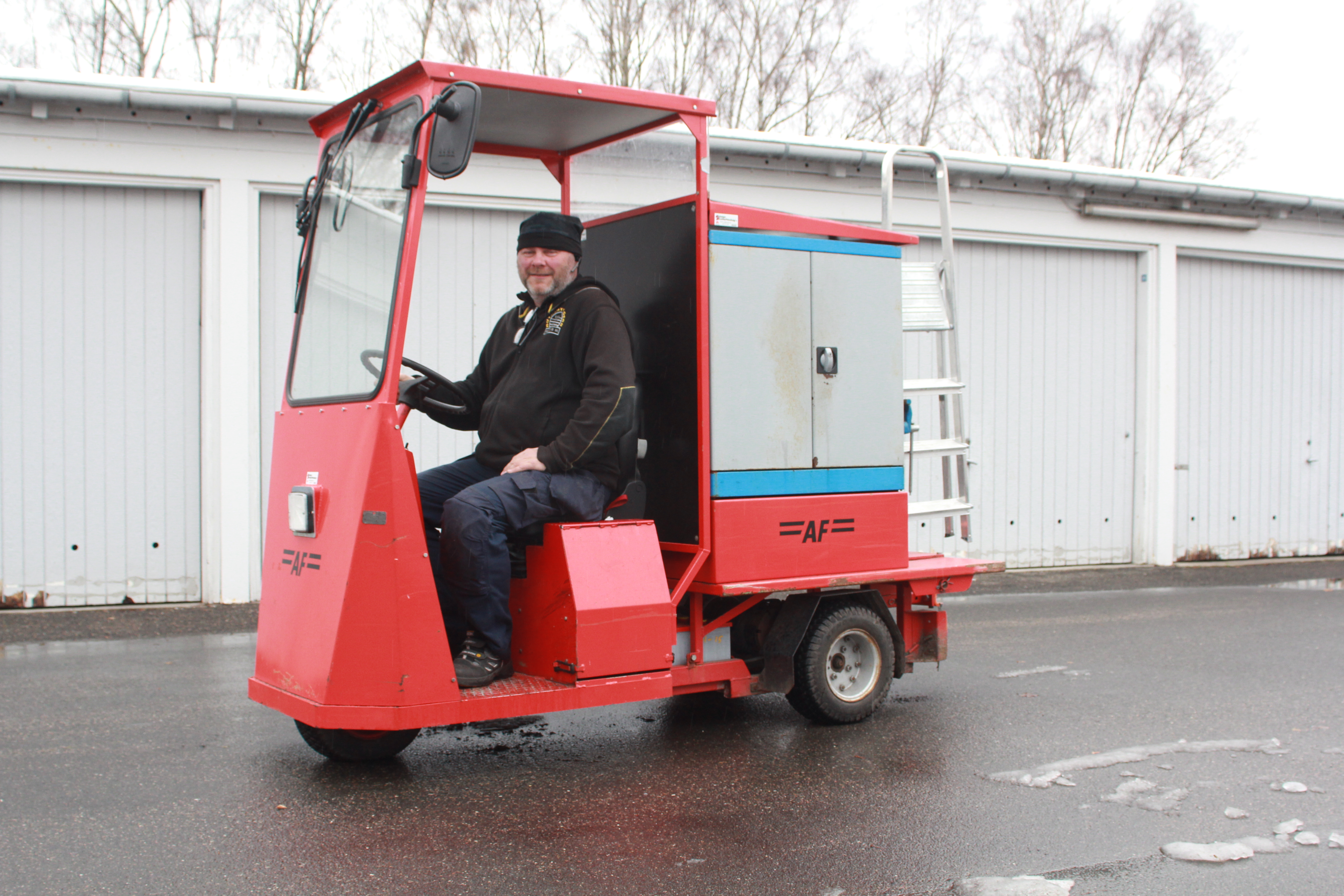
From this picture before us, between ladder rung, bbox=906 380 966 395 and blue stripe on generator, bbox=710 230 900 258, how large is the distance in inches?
25.4

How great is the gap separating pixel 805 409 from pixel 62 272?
592cm

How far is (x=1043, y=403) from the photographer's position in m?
11.2

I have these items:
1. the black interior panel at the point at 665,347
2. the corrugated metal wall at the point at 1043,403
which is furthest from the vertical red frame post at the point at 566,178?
the corrugated metal wall at the point at 1043,403

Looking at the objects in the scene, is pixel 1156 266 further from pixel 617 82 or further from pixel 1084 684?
pixel 617 82

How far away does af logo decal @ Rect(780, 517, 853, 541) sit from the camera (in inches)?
194

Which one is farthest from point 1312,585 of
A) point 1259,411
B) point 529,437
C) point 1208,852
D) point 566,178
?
point 529,437

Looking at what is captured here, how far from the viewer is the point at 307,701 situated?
3969 mm

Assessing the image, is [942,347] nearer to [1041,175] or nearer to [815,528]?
[815,528]

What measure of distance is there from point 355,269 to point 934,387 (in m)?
2.80

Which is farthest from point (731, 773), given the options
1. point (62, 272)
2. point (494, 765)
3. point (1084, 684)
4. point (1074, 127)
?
point (1074, 127)

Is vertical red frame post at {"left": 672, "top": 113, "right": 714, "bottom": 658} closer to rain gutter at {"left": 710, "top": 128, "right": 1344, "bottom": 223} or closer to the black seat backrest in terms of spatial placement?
the black seat backrest

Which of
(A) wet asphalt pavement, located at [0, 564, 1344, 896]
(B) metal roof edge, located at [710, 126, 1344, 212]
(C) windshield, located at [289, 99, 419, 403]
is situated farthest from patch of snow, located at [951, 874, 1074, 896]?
(B) metal roof edge, located at [710, 126, 1344, 212]

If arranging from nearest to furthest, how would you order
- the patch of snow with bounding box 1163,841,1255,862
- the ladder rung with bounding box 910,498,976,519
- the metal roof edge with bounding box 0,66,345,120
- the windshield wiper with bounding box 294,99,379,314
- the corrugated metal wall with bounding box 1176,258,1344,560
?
the patch of snow with bounding box 1163,841,1255,862
the windshield wiper with bounding box 294,99,379,314
the ladder rung with bounding box 910,498,976,519
the metal roof edge with bounding box 0,66,345,120
the corrugated metal wall with bounding box 1176,258,1344,560

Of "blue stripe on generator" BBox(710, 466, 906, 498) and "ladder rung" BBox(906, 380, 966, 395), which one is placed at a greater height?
"ladder rung" BBox(906, 380, 966, 395)
